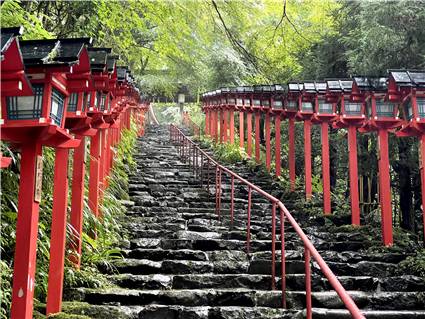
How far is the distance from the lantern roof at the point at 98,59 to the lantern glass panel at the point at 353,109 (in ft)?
17.3

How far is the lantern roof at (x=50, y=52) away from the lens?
11.5 feet

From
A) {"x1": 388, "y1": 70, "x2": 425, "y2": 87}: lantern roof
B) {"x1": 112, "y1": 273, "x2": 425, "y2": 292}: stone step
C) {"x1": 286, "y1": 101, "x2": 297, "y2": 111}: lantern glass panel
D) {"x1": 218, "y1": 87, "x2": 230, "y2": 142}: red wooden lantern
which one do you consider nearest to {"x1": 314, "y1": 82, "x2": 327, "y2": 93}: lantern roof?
{"x1": 286, "y1": 101, "x2": 297, "y2": 111}: lantern glass panel

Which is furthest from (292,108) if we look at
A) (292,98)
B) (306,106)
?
(306,106)

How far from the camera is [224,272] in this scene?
6516mm

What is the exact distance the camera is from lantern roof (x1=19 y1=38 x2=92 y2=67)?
3.52 m

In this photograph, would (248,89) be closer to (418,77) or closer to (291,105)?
(291,105)

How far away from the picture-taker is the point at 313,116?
1053 centimetres

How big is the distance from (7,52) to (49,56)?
2.33 feet

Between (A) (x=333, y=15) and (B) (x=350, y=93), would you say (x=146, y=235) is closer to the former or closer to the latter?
(B) (x=350, y=93)

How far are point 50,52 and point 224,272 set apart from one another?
401 cm

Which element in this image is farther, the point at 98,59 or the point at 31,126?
the point at 98,59

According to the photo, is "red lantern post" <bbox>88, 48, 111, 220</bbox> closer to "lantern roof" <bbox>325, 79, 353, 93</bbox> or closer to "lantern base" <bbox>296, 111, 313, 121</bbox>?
"lantern roof" <bbox>325, 79, 353, 93</bbox>

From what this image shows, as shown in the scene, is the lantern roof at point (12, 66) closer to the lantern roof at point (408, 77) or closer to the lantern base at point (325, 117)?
the lantern roof at point (408, 77)

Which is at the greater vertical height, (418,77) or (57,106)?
(418,77)
